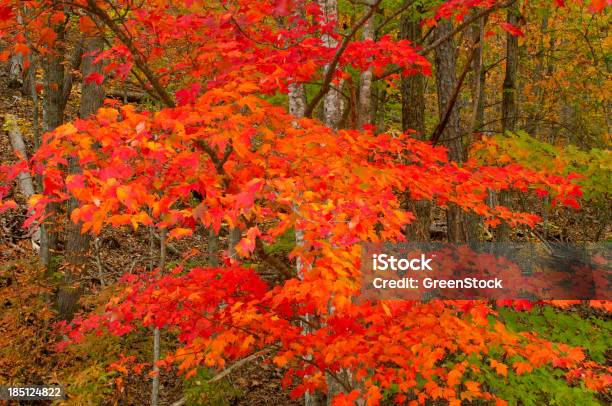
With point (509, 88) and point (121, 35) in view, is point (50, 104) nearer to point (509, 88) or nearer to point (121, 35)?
point (121, 35)

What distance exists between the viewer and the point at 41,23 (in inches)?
222

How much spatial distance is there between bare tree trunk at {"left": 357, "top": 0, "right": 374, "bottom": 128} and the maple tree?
23 cm

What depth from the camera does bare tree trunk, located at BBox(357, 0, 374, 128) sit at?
554 cm

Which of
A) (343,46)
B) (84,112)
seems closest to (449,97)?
(343,46)

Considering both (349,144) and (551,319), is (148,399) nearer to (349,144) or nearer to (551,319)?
(349,144)

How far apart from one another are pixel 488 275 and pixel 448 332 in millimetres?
2129

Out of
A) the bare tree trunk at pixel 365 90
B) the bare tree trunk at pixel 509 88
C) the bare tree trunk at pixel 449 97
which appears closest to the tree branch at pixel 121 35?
the bare tree trunk at pixel 365 90

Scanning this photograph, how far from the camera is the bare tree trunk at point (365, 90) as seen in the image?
5.54m

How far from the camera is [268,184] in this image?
351 cm

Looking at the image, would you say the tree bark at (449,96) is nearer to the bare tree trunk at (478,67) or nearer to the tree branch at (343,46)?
the bare tree trunk at (478,67)

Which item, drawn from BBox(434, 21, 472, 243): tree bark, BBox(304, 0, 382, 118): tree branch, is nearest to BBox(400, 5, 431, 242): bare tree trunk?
BBox(434, 21, 472, 243): tree bark

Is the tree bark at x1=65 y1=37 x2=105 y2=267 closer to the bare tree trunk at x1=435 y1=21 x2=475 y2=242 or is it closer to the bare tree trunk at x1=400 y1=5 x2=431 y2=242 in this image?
the bare tree trunk at x1=400 y1=5 x2=431 y2=242

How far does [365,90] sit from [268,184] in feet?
8.27

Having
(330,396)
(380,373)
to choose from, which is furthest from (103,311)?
(380,373)
